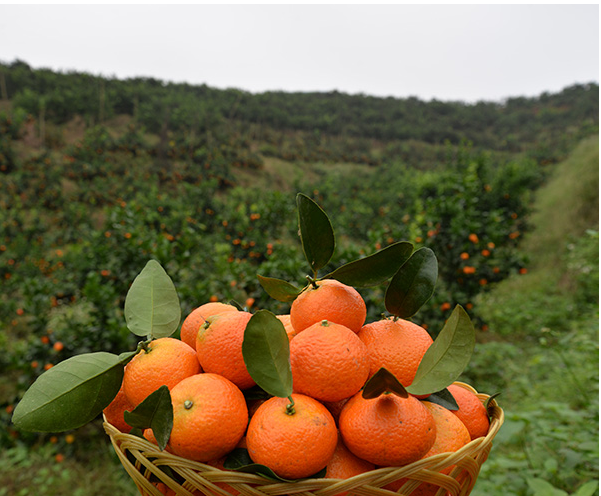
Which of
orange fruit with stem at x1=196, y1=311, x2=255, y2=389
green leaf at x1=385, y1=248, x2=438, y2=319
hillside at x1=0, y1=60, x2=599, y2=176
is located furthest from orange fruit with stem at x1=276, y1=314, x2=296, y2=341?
hillside at x1=0, y1=60, x2=599, y2=176

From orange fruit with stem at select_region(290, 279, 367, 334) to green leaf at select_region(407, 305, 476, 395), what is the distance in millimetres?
186

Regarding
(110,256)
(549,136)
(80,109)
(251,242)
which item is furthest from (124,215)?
(549,136)

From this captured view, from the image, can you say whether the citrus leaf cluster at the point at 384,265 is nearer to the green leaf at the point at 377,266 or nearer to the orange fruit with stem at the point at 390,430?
the green leaf at the point at 377,266

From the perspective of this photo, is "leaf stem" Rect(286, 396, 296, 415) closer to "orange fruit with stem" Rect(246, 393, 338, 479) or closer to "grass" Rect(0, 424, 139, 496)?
"orange fruit with stem" Rect(246, 393, 338, 479)

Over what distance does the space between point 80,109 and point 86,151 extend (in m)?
5.00

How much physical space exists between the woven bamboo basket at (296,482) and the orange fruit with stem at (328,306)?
11.3 inches

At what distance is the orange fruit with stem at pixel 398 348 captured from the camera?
711mm

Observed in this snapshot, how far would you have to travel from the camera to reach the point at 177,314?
32.2 inches

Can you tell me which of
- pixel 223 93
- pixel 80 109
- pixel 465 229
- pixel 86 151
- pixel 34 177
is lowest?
pixel 465 229

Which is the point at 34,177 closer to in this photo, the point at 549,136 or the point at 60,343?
the point at 60,343

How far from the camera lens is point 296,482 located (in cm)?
56

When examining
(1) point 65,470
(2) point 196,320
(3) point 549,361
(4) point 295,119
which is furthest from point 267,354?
(4) point 295,119

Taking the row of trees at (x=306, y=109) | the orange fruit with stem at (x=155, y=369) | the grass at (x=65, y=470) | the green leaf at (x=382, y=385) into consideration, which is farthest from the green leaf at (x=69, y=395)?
the row of trees at (x=306, y=109)

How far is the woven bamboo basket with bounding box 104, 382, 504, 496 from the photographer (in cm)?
55
